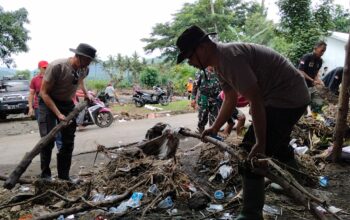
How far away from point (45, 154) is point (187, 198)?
2.03m

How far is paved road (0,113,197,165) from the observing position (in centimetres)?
726

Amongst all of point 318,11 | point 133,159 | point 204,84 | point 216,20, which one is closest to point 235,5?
point 216,20

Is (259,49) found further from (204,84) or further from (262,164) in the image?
(204,84)

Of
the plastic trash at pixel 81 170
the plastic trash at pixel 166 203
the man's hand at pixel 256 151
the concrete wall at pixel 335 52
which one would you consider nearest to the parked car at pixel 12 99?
the plastic trash at pixel 81 170

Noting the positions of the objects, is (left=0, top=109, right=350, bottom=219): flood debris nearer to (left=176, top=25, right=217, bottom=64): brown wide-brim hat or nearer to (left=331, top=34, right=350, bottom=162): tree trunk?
(left=331, top=34, right=350, bottom=162): tree trunk

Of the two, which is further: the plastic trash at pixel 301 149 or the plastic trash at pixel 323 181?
the plastic trash at pixel 301 149

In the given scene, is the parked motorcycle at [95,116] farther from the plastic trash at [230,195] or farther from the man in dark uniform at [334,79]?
the plastic trash at [230,195]

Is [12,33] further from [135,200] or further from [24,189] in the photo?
[135,200]

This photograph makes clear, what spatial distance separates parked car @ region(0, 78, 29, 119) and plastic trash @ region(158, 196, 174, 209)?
10.9 meters

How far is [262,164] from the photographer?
2582 mm

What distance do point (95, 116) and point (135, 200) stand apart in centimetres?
699

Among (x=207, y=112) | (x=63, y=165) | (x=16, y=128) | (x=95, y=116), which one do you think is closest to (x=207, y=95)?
(x=207, y=112)

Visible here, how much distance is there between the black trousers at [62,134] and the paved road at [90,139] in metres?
2.02

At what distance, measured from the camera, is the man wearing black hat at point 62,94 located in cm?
426
